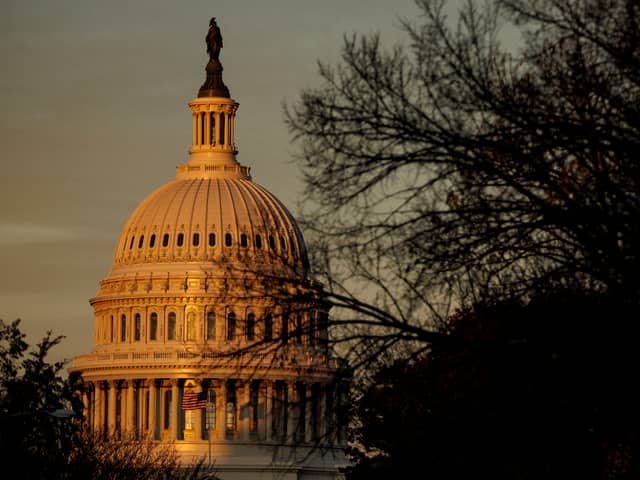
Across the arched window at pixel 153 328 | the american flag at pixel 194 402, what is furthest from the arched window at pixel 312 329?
the arched window at pixel 153 328

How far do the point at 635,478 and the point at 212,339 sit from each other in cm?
15708

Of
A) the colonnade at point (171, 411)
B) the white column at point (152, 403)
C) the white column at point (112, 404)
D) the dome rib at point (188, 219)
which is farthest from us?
the dome rib at point (188, 219)

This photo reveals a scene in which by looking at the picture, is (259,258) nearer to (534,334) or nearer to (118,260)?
(534,334)

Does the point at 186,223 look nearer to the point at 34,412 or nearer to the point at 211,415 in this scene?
the point at 211,415

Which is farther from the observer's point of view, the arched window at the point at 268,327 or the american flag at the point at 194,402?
the american flag at the point at 194,402

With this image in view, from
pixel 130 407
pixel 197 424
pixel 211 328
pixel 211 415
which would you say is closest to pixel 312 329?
pixel 197 424

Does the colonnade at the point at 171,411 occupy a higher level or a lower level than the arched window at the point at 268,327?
higher

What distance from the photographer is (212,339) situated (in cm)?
18500

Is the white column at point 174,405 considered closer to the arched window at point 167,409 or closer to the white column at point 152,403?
the arched window at point 167,409

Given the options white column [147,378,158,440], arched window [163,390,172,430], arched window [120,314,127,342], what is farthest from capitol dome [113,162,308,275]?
arched window [163,390,172,430]

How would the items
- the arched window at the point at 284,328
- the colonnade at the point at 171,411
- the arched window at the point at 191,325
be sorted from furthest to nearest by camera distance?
→ the arched window at the point at 191,325 → the colonnade at the point at 171,411 → the arched window at the point at 284,328

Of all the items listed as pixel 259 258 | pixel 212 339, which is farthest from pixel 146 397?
pixel 259 258

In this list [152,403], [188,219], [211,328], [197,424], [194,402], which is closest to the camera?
[194,402]

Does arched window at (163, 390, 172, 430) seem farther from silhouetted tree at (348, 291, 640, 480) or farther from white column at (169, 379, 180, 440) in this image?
silhouetted tree at (348, 291, 640, 480)
